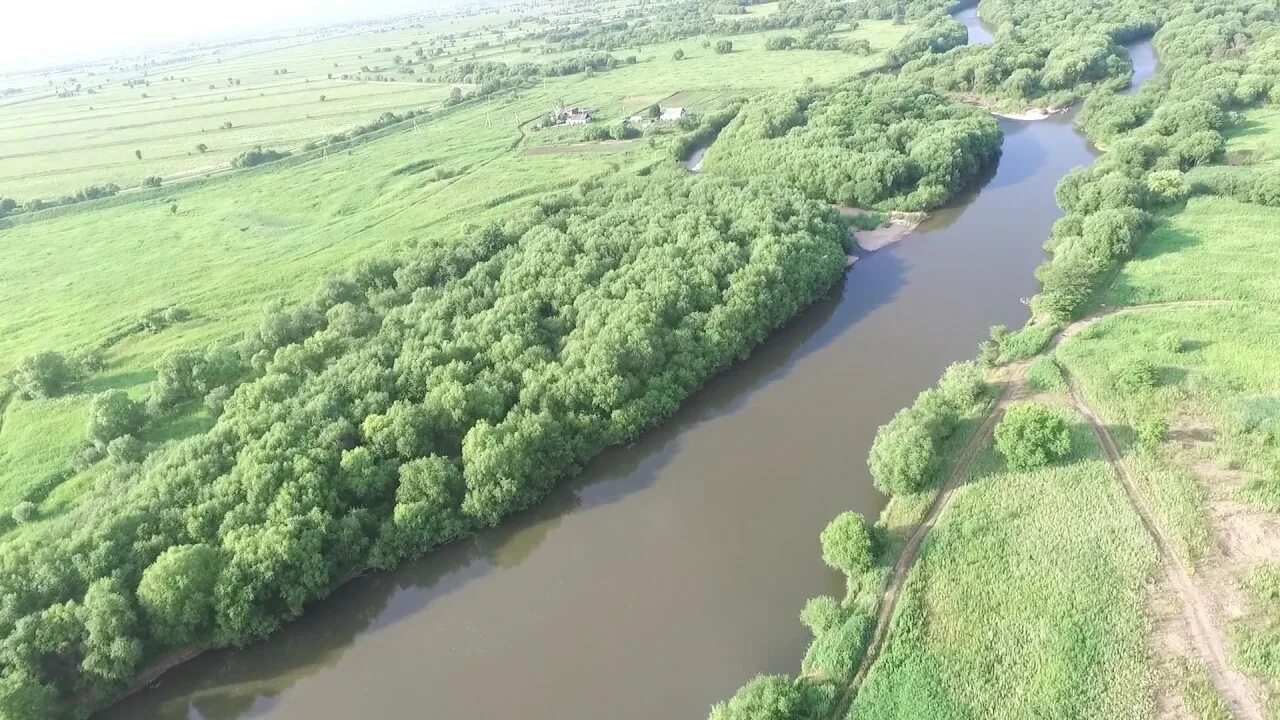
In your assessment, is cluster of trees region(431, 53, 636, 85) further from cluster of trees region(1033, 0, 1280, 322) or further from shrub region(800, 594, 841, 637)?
shrub region(800, 594, 841, 637)

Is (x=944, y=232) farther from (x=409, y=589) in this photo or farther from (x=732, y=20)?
(x=732, y=20)

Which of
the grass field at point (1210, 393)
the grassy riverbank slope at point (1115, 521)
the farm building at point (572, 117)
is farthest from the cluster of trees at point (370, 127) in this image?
the grass field at point (1210, 393)

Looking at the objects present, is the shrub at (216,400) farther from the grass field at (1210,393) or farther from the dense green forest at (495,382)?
the grass field at (1210,393)

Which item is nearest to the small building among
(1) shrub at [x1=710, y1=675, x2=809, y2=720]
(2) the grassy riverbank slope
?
(2) the grassy riverbank slope

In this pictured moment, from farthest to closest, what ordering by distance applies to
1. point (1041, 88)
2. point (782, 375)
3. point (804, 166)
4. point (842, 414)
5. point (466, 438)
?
point (1041, 88) → point (804, 166) → point (782, 375) → point (842, 414) → point (466, 438)

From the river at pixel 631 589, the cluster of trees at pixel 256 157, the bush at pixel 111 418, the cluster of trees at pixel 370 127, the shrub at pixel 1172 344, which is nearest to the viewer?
the river at pixel 631 589

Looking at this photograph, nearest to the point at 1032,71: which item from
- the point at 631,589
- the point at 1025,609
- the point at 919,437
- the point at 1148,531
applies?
the point at 919,437

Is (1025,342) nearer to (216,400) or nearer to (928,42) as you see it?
(216,400)

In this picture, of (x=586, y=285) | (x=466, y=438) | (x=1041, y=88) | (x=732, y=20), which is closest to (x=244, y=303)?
(x=586, y=285)
